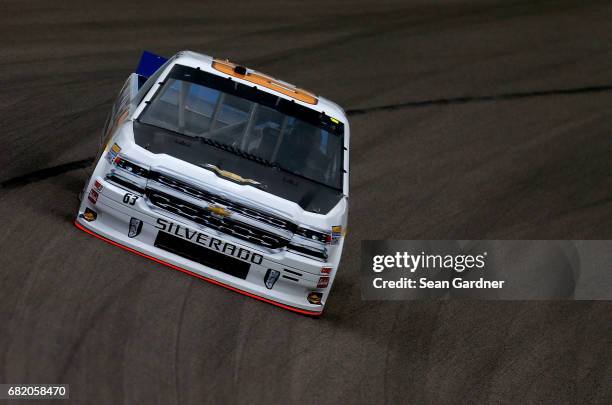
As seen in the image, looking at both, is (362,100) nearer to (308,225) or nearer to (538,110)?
(538,110)

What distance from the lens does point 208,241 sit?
8.79 m

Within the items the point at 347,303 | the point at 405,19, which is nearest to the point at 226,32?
the point at 405,19

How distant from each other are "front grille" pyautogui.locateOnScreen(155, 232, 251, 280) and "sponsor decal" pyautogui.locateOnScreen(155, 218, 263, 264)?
0.04 metres

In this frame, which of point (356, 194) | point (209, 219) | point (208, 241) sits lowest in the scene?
point (208, 241)

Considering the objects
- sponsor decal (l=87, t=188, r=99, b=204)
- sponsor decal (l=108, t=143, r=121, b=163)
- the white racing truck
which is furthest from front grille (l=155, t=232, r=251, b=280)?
sponsor decal (l=108, t=143, r=121, b=163)

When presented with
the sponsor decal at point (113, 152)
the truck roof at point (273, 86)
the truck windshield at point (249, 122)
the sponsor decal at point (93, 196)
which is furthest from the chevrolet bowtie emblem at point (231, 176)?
the truck roof at point (273, 86)

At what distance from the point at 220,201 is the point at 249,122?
1121 millimetres

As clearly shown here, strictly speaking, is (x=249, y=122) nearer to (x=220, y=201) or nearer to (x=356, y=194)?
(x=220, y=201)

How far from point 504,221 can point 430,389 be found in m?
4.21

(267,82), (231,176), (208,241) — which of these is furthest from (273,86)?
(208,241)

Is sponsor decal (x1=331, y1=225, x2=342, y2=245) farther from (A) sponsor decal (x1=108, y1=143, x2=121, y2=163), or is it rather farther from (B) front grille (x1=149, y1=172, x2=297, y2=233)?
(A) sponsor decal (x1=108, y1=143, x2=121, y2=163)

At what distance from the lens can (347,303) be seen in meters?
9.90

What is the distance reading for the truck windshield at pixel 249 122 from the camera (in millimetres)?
9469

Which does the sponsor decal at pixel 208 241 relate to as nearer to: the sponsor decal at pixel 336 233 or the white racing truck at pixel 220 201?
the white racing truck at pixel 220 201
